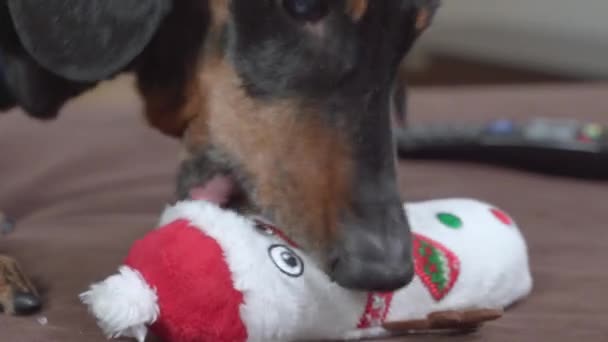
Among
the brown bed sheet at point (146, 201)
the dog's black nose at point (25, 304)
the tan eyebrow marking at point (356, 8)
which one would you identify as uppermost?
the tan eyebrow marking at point (356, 8)

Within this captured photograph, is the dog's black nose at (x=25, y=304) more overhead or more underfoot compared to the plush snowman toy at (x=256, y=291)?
more underfoot

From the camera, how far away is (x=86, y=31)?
40.0 inches

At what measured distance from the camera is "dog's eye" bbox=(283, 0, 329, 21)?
0.94 m

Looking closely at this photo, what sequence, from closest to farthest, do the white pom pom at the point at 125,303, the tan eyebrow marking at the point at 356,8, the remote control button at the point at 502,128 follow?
the white pom pom at the point at 125,303 → the tan eyebrow marking at the point at 356,8 → the remote control button at the point at 502,128

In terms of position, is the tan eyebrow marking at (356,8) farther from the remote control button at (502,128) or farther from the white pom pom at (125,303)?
the remote control button at (502,128)

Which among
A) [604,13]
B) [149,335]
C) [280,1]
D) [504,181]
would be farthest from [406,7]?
[604,13]

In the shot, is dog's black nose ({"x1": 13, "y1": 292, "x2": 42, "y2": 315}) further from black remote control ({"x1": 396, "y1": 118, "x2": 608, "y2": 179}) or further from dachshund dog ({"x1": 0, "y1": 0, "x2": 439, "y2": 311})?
black remote control ({"x1": 396, "y1": 118, "x2": 608, "y2": 179})

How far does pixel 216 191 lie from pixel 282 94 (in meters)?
0.13


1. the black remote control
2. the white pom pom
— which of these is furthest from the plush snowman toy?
the black remote control

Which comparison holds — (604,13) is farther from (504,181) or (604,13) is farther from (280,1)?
(280,1)

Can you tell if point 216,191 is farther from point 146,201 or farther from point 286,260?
point 146,201

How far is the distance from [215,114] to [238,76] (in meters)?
0.05

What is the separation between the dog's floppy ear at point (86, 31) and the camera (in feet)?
3.30

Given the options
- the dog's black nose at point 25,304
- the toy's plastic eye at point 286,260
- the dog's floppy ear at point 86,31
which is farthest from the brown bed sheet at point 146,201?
the dog's floppy ear at point 86,31
